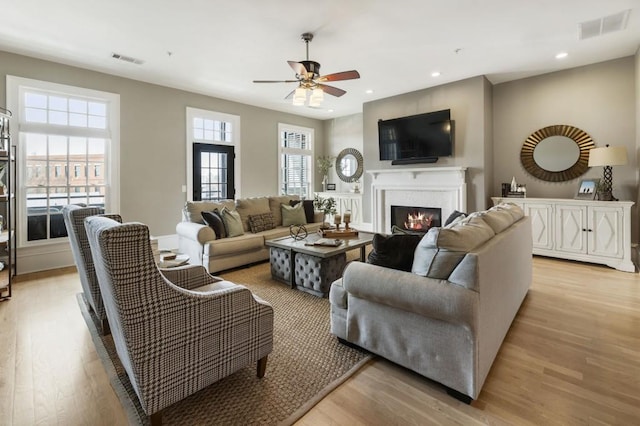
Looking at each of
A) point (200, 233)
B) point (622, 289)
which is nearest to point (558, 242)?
point (622, 289)

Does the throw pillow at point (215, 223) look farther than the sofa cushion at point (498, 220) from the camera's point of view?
Yes

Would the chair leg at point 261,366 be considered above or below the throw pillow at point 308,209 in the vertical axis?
below

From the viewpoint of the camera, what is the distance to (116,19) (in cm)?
327

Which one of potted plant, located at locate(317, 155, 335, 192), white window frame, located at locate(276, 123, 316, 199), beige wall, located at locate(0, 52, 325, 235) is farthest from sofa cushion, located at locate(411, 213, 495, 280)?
potted plant, located at locate(317, 155, 335, 192)

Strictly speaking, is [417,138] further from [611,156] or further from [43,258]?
[43,258]

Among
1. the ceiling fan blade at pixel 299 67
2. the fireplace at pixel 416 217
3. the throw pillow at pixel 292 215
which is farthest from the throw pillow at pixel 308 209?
the ceiling fan blade at pixel 299 67

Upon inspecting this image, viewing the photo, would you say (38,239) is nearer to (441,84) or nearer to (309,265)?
(309,265)

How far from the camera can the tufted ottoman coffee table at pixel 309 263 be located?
130 inches

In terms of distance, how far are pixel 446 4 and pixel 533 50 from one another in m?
1.92

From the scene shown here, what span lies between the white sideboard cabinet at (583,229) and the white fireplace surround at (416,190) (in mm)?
807

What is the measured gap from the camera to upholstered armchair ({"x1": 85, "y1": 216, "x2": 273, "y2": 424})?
51.3 inches

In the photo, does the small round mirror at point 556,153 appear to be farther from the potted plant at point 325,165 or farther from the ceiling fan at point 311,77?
the potted plant at point 325,165

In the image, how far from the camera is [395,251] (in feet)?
6.72

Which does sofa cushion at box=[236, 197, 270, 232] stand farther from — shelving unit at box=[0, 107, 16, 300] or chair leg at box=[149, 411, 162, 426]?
chair leg at box=[149, 411, 162, 426]
